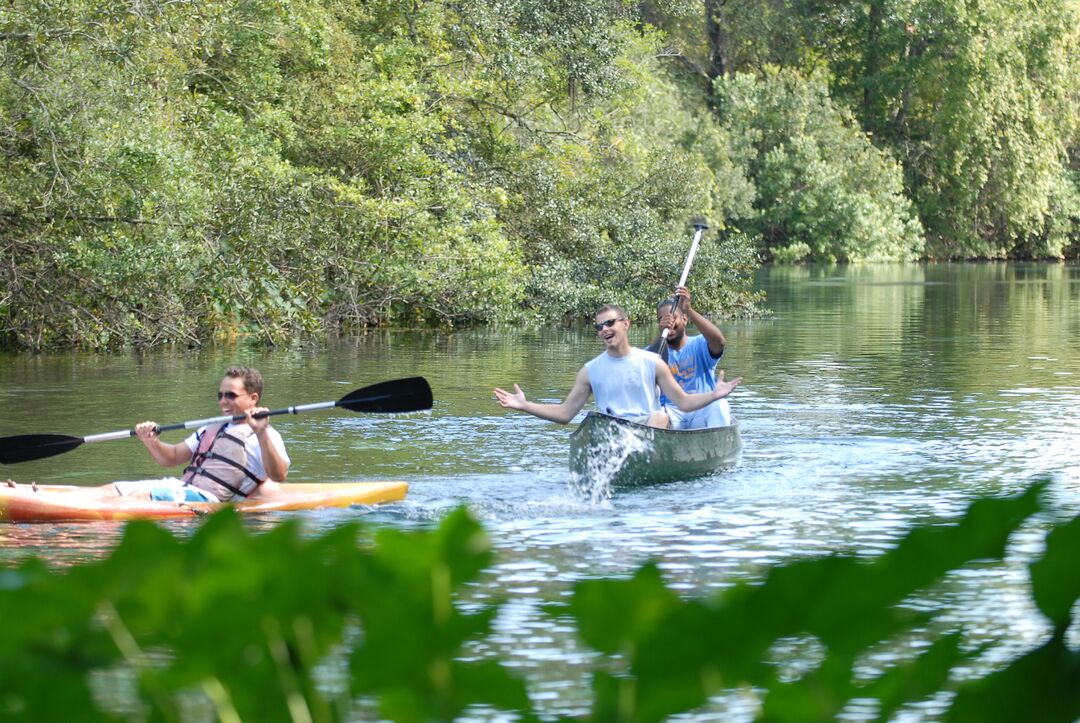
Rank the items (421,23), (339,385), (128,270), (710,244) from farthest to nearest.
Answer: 1. (710,244)
2. (421,23)
3. (128,270)
4. (339,385)

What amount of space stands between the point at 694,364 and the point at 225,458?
3.64 meters

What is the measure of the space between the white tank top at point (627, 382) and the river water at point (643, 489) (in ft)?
1.93

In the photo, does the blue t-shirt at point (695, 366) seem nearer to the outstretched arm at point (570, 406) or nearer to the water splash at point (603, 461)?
the outstretched arm at point (570, 406)

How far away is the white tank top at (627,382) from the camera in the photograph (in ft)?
33.3

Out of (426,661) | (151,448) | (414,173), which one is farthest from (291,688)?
(414,173)

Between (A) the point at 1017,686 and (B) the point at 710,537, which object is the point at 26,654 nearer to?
(A) the point at 1017,686

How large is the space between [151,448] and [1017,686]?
8.37m

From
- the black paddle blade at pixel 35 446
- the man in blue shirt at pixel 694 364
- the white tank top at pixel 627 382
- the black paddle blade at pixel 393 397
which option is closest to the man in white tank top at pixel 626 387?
the white tank top at pixel 627 382

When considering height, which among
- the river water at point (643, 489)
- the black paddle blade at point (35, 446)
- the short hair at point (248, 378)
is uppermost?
the short hair at point (248, 378)

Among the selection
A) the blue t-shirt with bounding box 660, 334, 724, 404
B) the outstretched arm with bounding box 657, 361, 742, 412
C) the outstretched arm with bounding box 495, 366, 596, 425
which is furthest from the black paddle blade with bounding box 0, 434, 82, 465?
the blue t-shirt with bounding box 660, 334, 724, 404

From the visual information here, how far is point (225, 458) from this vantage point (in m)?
8.88

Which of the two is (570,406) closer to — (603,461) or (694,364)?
(603,461)

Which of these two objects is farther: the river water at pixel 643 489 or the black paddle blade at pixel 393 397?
the black paddle blade at pixel 393 397

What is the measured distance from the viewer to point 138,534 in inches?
24.2
